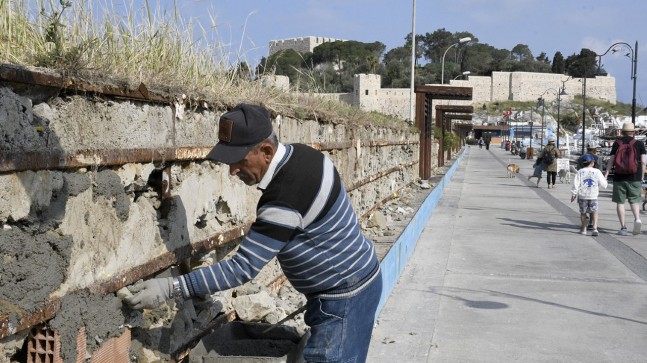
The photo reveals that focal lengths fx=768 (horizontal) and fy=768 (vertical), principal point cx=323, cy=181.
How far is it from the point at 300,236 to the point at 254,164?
35cm

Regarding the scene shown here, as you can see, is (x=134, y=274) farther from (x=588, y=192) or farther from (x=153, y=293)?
(x=588, y=192)

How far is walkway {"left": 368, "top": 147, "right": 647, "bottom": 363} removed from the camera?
592 centimetres

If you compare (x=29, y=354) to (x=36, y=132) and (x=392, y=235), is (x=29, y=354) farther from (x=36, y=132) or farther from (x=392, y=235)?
(x=392, y=235)

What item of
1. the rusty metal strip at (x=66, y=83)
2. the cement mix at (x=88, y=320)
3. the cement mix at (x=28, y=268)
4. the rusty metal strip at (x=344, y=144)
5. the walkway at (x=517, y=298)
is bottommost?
the walkway at (x=517, y=298)

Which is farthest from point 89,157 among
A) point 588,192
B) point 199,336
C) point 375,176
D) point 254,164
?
point 588,192

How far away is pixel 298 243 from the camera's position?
3160mm

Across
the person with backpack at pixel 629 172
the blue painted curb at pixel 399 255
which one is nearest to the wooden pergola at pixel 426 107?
the person with backpack at pixel 629 172

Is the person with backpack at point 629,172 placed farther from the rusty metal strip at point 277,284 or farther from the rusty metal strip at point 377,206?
the rusty metal strip at point 277,284

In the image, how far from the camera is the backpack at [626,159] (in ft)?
39.0

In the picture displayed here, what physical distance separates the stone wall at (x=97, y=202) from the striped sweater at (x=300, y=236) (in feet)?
1.52

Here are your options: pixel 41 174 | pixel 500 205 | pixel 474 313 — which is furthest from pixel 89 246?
pixel 500 205

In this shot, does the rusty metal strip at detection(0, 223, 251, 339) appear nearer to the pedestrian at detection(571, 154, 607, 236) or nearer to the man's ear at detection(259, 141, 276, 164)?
the man's ear at detection(259, 141, 276, 164)

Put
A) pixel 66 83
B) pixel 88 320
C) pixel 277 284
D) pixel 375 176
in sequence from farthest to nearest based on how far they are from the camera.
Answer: pixel 375 176
pixel 277 284
pixel 88 320
pixel 66 83

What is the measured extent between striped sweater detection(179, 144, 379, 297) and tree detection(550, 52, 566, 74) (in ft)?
458
